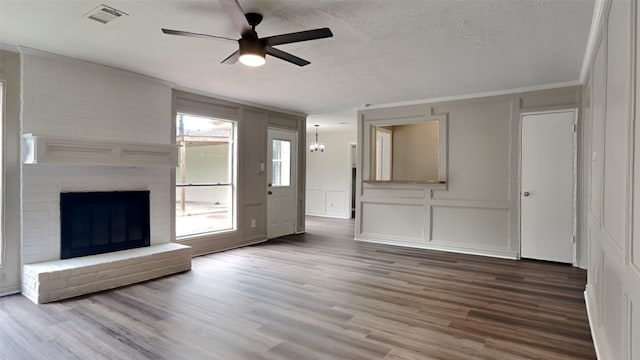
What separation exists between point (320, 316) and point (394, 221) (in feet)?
11.2

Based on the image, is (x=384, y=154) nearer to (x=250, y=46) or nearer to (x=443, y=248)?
(x=443, y=248)

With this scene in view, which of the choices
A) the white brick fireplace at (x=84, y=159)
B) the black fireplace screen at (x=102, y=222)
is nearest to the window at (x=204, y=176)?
the white brick fireplace at (x=84, y=159)

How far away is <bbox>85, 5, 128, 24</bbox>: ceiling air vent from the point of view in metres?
2.66

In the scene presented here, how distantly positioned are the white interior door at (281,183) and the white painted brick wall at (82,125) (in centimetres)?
217

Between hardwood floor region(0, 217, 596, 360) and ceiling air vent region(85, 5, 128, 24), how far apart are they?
2418 mm

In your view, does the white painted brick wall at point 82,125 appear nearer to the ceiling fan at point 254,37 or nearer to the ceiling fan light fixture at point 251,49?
the ceiling fan at point 254,37

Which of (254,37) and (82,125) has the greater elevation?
(254,37)

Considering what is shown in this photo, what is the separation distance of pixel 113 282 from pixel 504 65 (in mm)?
4807

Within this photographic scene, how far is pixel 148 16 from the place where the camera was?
2777 millimetres

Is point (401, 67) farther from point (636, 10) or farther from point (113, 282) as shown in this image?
point (113, 282)

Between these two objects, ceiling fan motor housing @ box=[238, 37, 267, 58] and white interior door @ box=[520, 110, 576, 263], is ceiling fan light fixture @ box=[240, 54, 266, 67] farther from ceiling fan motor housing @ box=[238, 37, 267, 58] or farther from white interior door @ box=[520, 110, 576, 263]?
white interior door @ box=[520, 110, 576, 263]

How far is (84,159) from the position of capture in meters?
3.72

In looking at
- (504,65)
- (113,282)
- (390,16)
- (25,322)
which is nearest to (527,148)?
(504,65)

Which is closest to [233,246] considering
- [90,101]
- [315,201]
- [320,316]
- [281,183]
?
[281,183]
